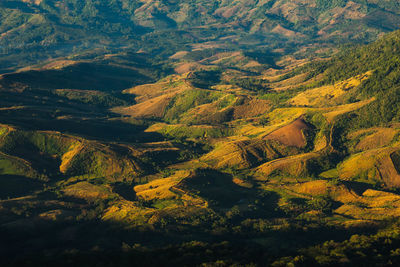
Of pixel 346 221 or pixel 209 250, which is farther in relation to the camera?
pixel 346 221

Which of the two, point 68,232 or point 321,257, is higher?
point 321,257

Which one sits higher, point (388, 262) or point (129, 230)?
point (388, 262)

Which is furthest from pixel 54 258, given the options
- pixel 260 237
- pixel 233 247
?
pixel 260 237

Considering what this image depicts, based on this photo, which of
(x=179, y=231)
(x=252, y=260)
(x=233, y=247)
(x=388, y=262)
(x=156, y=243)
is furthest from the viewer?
(x=179, y=231)

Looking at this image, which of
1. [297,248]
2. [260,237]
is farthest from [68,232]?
[297,248]

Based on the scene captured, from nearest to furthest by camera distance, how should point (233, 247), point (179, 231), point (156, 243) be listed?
point (233, 247)
point (156, 243)
point (179, 231)

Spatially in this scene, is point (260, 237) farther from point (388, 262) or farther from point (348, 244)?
point (388, 262)

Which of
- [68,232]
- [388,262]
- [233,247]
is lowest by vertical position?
[68,232]

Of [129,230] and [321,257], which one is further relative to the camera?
[129,230]

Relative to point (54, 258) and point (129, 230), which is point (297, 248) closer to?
point (129, 230)
